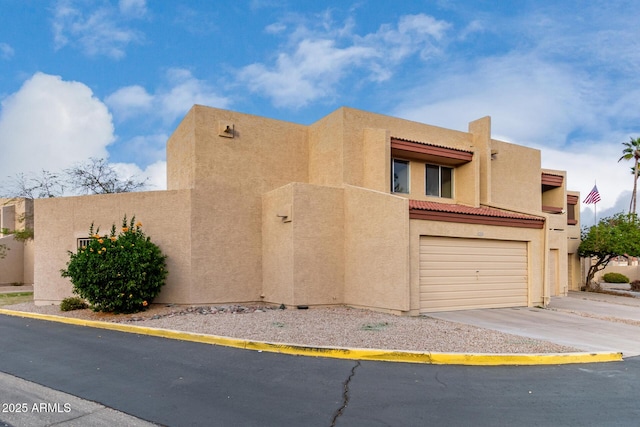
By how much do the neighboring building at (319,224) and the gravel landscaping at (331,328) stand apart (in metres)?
1.04

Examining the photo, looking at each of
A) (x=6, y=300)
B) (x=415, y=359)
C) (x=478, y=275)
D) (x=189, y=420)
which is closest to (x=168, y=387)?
(x=189, y=420)

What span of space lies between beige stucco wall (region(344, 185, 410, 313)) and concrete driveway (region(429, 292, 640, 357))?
143cm

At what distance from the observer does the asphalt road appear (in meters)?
5.21

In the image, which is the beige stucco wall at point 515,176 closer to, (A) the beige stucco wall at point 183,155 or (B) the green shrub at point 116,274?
(A) the beige stucco wall at point 183,155

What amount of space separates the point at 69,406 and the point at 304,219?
29.9ft

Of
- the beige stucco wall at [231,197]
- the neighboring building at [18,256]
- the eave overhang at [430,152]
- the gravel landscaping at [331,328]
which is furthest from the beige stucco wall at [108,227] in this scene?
the neighboring building at [18,256]

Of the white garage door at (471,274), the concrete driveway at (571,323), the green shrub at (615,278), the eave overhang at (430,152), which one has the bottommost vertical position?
the green shrub at (615,278)

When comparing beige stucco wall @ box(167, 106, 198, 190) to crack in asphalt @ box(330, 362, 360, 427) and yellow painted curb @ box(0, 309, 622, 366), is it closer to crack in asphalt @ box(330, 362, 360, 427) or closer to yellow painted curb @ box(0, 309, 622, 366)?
yellow painted curb @ box(0, 309, 622, 366)

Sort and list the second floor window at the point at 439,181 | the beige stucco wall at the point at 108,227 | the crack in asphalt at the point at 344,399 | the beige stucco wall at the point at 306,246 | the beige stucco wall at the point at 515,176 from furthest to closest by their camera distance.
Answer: the beige stucco wall at the point at 515,176, the second floor window at the point at 439,181, the beige stucco wall at the point at 108,227, the beige stucco wall at the point at 306,246, the crack in asphalt at the point at 344,399

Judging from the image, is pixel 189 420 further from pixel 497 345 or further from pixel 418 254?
pixel 418 254

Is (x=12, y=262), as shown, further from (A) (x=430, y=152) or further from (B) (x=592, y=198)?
(B) (x=592, y=198)

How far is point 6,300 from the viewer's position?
1833 cm

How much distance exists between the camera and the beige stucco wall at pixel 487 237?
1262cm

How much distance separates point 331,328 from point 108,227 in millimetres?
9007
